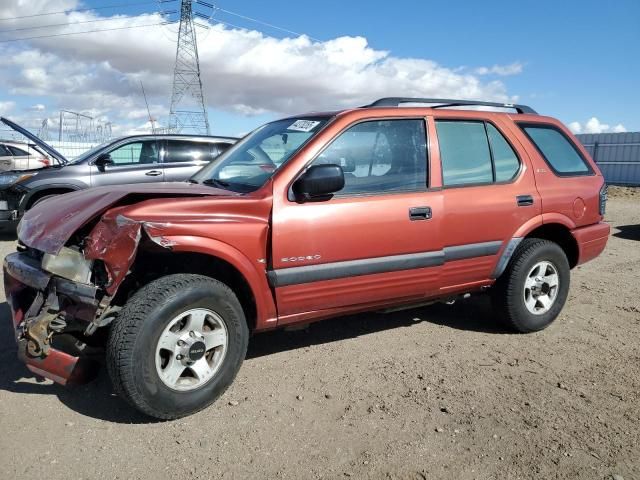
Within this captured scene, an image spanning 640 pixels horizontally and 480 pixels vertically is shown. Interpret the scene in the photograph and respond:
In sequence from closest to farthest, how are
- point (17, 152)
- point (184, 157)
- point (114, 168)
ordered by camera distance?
point (114, 168), point (184, 157), point (17, 152)

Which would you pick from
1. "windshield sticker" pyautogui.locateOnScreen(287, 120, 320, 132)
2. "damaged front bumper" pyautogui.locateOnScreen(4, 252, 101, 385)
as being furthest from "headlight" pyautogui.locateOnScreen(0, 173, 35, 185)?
"windshield sticker" pyautogui.locateOnScreen(287, 120, 320, 132)

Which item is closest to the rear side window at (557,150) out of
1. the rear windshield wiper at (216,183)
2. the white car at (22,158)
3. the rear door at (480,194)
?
the rear door at (480,194)

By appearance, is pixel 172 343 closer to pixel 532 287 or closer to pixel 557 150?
pixel 532 287

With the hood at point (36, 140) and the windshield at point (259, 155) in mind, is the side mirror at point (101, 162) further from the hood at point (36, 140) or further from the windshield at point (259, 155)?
the windshield at point (259, 155)

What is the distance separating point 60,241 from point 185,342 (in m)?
0.89

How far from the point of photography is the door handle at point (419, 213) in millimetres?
3787

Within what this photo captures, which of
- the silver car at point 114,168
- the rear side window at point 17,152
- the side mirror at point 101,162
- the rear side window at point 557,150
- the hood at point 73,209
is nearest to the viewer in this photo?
the hood at point 73,209

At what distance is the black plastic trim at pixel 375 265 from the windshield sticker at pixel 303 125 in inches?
39.2

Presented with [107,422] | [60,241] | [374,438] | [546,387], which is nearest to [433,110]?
[546,387]

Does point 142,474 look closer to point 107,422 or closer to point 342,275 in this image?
point 107,422

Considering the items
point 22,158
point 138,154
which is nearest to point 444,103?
point 138,154

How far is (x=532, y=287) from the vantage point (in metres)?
4.53

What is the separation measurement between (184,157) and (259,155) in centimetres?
567

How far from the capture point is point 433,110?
4125mm
